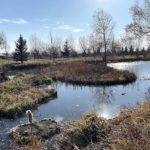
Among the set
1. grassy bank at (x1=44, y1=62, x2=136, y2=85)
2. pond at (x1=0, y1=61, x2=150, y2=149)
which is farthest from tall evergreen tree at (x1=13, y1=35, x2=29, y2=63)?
pond at (x1=0, y1=61, x2=150, y2=149)

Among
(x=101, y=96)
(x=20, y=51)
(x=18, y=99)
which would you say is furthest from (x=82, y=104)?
(x=20, y=51)

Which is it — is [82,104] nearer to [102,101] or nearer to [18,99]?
[102,101]

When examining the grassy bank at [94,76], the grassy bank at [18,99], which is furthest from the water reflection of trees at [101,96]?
the grassy bank at [94,76]

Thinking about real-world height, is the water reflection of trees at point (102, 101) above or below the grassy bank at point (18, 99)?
below

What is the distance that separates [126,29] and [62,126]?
2448cm

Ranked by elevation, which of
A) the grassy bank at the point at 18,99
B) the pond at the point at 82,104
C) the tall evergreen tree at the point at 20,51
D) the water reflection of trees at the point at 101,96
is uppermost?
the tall evergreen tree at the point at 20,51

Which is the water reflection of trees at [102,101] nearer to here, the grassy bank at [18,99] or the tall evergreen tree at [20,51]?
the grassy bank at [18,99]

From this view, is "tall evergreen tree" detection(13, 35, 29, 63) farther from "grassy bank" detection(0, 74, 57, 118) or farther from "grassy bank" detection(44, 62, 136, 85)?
"grassy bank" detection(0, 74, 57, 118)

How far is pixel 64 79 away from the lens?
32562mm

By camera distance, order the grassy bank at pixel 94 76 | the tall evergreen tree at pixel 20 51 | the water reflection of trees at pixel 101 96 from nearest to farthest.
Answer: the water reflection of trees at pixel 101 96
the grassy bank at pixel 94 76
the tall evergreen tree at pixel 20 51

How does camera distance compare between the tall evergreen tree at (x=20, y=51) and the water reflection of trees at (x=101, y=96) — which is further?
the tall evergreen tree at (x=20, y=51)

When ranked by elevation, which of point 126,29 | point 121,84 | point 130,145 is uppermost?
point 126,29

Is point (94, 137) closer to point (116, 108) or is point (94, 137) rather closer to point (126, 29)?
point (116, 108)

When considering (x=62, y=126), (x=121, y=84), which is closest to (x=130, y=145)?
(x=62, y=126)
